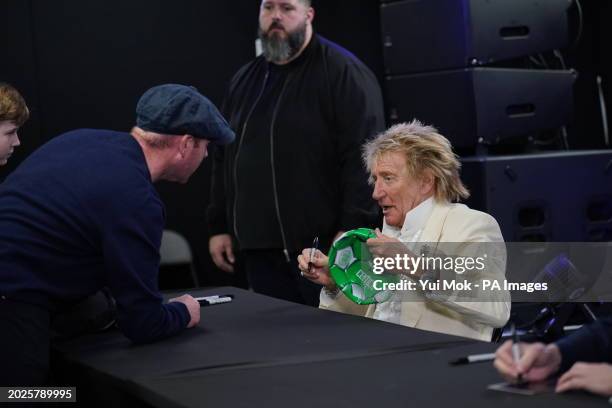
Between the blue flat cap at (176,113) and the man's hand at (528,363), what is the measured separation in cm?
101

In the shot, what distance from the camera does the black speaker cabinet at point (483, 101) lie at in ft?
12.7

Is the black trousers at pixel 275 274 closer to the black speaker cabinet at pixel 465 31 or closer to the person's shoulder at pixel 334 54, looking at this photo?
the person's shoulder at pixel 334 54

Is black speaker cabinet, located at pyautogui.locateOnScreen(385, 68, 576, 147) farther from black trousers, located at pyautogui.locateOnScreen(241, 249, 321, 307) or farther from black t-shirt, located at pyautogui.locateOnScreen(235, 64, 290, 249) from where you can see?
Answer: black trousers, located at pyautogui.locateOnScreen(241, 249, 321, 307)

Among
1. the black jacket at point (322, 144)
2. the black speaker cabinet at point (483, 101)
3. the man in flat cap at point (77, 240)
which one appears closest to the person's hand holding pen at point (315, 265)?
the man in flat cap at point (77, 240)

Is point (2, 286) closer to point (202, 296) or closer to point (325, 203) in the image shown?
point (202, 296)

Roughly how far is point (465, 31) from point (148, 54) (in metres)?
1.69

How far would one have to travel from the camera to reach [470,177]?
390 centimetres

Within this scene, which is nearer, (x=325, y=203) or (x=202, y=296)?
(x=202, y=296)

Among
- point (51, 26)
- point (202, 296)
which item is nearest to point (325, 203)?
point (202, 296)

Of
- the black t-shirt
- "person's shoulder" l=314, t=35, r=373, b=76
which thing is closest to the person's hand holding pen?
the black t-shirt

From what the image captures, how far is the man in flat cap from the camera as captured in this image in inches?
83.2

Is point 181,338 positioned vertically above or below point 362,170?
below

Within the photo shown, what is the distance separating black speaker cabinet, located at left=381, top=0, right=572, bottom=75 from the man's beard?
650 mm

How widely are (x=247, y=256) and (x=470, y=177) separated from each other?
987 mm
